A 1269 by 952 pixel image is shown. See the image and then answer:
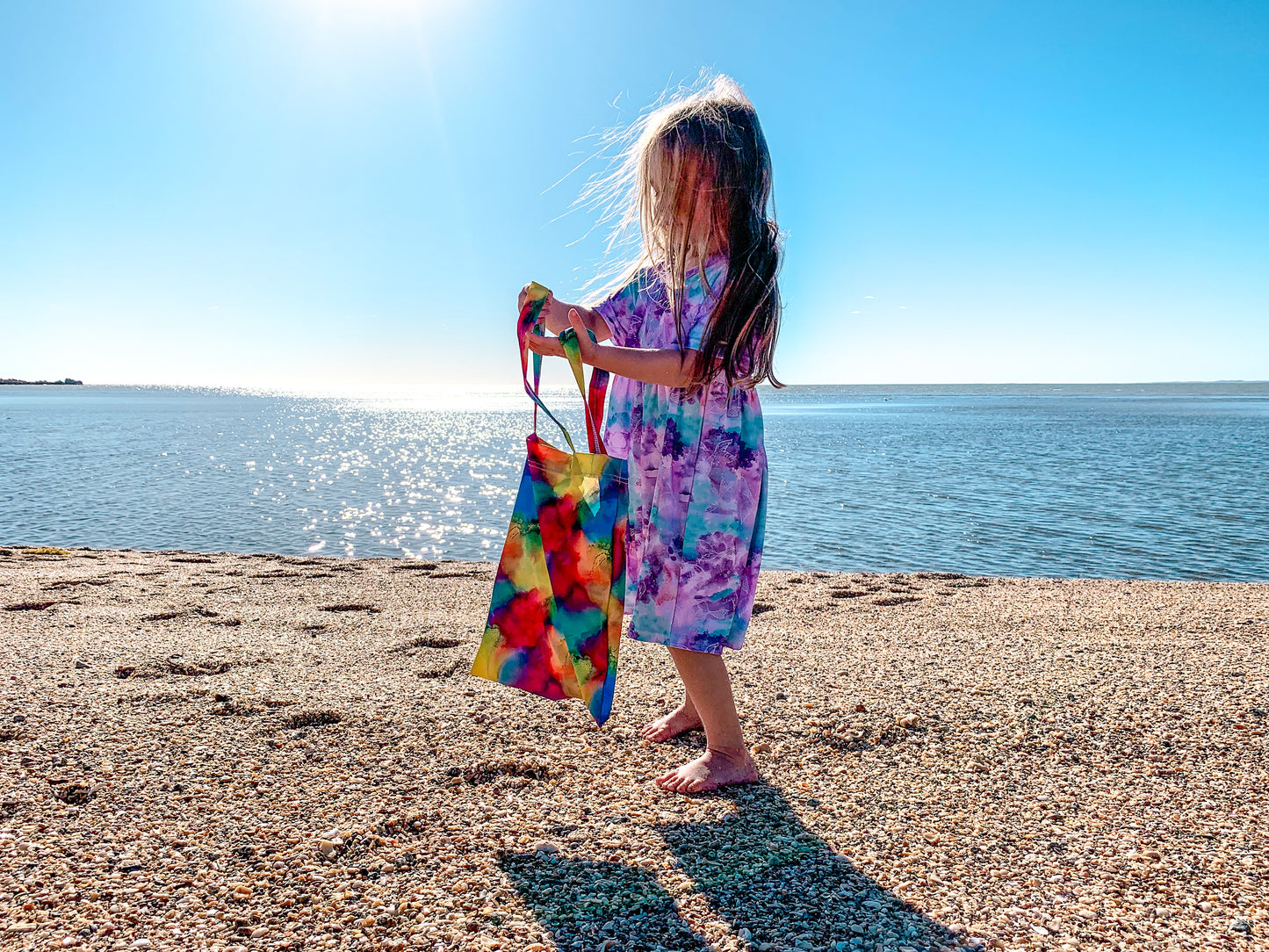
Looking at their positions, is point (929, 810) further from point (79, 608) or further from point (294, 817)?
point (79, 608)

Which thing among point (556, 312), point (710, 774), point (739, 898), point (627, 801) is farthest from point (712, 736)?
point (556, 312)

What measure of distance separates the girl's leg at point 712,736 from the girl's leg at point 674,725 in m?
0.34

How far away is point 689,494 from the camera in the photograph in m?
2.63

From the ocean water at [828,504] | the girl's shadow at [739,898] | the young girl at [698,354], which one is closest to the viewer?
the girl's shadow at [739,898]

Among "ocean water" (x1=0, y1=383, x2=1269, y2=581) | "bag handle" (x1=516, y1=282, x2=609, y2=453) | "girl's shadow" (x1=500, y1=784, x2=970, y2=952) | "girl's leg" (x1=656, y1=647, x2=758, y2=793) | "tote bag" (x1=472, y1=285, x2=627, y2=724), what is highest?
"bag handle" (x1=516, y1=282, x2=609, y2=453)

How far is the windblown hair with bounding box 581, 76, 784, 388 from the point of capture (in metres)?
2.51

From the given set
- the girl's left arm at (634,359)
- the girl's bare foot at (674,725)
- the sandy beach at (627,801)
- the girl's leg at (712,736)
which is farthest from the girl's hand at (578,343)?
the girl's bare foot at (674,725)

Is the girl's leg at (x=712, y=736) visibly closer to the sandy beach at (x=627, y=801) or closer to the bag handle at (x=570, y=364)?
the sandy beach at (x=627, y=801)

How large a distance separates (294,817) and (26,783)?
973 mm

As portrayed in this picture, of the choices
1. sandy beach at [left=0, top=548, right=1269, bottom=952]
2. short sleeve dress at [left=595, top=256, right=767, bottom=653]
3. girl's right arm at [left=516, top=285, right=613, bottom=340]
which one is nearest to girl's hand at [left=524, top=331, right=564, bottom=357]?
girl's right arm at [left=516, top=285, right=613, bottom=340]

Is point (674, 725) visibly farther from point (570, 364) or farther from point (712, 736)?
point (570, 364)

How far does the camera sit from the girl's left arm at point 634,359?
2.41 m

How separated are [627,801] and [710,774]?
0.31 metres

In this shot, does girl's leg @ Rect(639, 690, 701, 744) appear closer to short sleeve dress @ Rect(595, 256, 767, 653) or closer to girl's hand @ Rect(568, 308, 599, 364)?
short sleeve dress @ Rect(595, 256, 767, 653)
